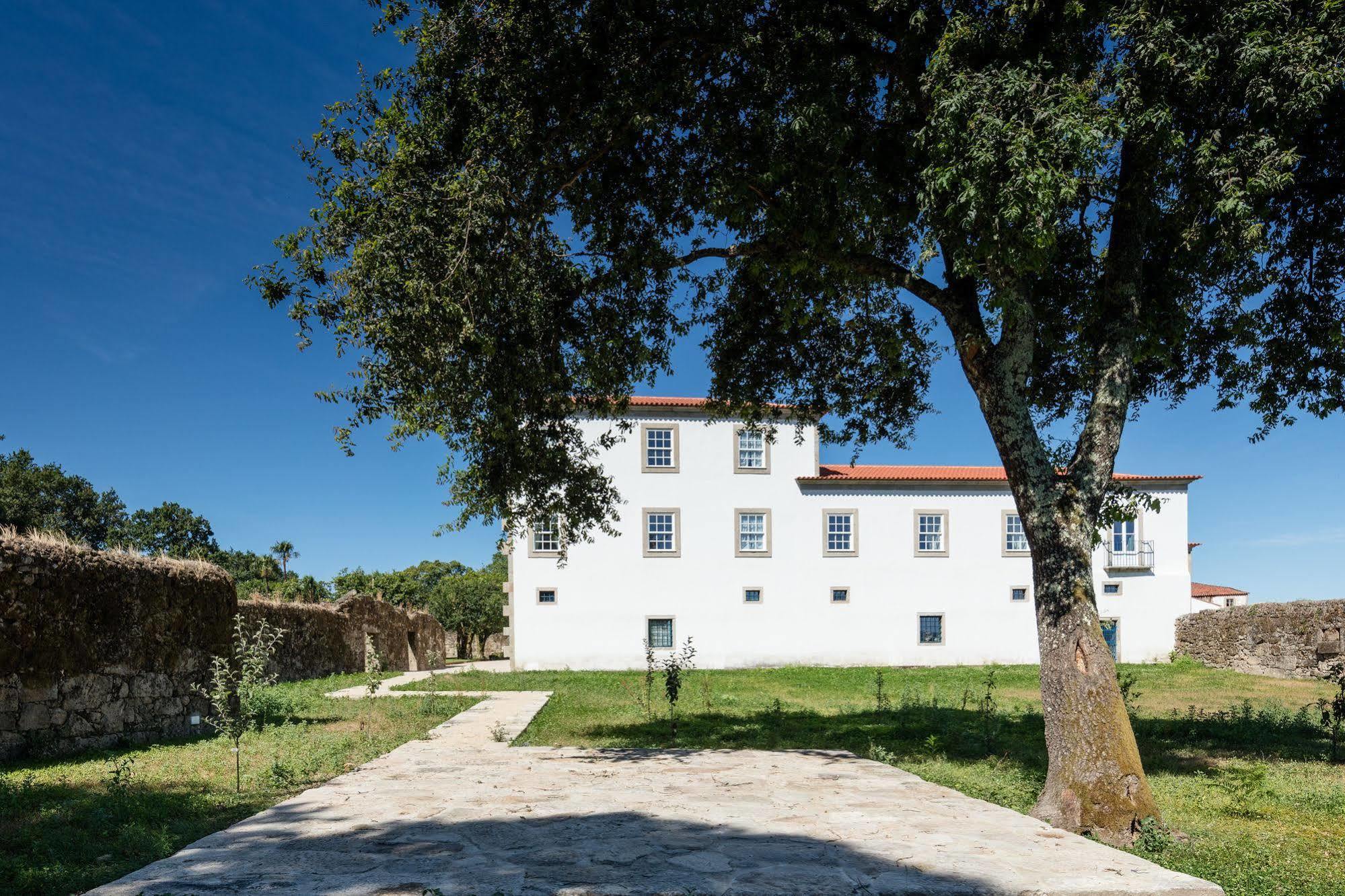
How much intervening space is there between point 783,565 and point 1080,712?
20383 mm

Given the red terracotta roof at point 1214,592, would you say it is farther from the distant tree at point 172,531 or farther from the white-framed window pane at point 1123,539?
the distant tree at point 172,531

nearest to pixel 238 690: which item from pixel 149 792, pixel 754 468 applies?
pixel 149 792

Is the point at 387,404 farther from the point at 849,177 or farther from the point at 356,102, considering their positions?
the point at 849,177

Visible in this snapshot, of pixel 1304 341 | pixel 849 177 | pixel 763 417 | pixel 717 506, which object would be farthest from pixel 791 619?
pixel 849 177

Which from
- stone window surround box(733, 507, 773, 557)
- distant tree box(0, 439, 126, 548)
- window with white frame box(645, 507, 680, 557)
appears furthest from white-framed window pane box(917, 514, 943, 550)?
distant tree box(0, 439, 126, 548)

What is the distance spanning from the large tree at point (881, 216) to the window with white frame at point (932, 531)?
699 inches

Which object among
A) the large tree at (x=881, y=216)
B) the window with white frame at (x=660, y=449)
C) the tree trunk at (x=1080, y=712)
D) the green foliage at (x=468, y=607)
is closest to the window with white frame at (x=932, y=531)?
the window with white frame at (x=660, y=449)

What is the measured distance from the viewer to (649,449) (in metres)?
26.5

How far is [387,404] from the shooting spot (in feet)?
28.0

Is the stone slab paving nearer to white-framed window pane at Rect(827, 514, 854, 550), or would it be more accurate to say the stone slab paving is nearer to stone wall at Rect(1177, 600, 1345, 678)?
white-framed window pane at Rect(827, 514, 854, 550)

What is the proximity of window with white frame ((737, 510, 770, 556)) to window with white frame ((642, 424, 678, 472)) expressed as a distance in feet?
9.20

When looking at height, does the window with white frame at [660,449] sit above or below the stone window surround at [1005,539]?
above

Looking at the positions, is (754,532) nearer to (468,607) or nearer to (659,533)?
(659,533)

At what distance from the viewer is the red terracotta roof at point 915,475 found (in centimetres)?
2723
